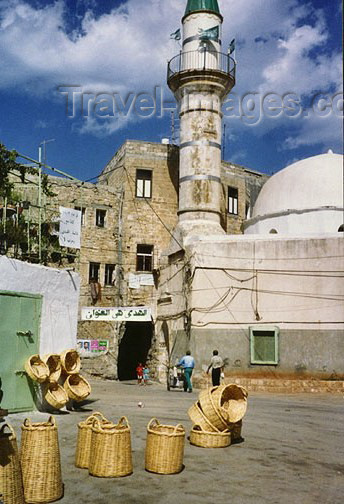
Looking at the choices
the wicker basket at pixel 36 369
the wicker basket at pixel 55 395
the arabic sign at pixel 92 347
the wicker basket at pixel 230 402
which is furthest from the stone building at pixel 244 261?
the wicker basket at pixel 230 402

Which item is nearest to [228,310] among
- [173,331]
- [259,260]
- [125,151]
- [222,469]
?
[259,260]

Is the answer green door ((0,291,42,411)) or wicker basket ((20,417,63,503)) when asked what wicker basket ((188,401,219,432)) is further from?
green door ((0,291,42,411))

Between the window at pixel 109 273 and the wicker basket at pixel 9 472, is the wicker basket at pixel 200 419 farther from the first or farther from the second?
the window at pixel 109 273

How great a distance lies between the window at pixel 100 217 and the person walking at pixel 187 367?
9.85 m

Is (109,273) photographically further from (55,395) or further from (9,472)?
(9,472)

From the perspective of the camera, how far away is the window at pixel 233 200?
1123 inches

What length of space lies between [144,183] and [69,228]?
529 inches

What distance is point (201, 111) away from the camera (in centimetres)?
2325

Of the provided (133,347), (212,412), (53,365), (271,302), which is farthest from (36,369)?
(133,347)

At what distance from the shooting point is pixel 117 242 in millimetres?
25094

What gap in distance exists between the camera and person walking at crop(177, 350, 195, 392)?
54.4 feet

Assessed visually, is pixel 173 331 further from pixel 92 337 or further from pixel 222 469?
pixel 222 469

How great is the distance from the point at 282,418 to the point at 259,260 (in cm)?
839

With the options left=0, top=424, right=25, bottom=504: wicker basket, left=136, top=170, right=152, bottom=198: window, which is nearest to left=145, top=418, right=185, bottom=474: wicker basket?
left=0, top=424, right=25, bottom=504: wicker basket
